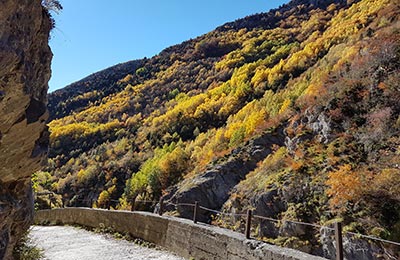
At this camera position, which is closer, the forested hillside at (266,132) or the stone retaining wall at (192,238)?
the stone retaining wall at (192,238)

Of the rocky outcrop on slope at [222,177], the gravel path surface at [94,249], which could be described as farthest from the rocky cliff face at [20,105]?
the rocky outcrop on slope at [222,177]

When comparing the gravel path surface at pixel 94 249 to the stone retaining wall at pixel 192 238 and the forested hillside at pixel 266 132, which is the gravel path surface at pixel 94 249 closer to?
the stone retaining wall at pixel 192 238

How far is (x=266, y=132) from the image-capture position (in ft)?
87.1

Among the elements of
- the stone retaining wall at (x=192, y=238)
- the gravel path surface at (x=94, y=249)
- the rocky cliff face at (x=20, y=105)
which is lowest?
the gravel path surface at (x=94, y=249)

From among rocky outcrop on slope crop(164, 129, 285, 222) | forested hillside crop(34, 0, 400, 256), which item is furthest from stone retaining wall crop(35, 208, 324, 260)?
rocky outcrop on slope crop(164, 129, 285, 222)

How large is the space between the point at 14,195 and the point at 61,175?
59.6 metres

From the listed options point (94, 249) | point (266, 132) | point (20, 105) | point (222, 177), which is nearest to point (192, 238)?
point (94, 249)

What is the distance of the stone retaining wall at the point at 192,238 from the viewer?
A: 686cm

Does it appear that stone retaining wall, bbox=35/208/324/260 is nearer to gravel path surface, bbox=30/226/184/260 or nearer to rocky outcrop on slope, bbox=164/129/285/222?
gravel path surface, bbox=30/226/184/260

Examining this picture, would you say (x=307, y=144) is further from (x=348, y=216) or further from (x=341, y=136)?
(x=348, y=216)

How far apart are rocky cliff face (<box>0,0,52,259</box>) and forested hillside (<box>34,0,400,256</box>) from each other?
10678 millimetres

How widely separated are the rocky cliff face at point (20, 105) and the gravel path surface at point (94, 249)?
107 inches

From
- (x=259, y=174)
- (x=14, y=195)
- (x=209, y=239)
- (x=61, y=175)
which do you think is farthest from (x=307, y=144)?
(x=61, y=175)

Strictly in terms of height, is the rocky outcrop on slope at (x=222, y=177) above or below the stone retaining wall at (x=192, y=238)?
above
